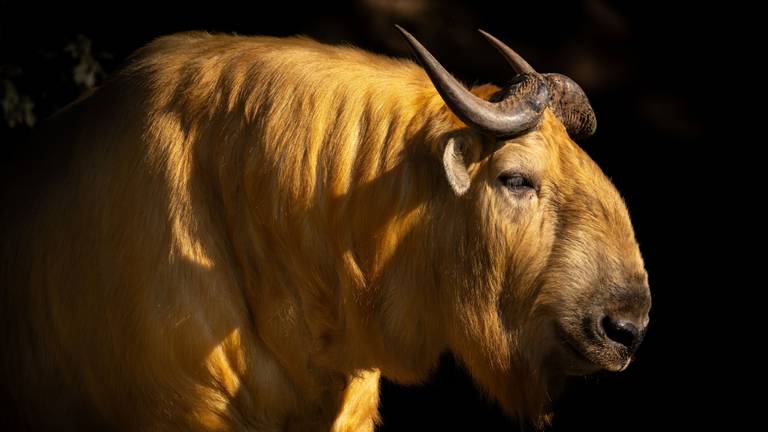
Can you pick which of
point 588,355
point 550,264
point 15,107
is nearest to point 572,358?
point 588,355

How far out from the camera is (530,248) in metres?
2.92

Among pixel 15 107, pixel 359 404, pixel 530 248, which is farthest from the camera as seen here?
pixel 15 107

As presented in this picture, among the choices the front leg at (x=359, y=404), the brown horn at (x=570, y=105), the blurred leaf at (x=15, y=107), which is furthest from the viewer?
the blurred leaf at (x=15, y=107)

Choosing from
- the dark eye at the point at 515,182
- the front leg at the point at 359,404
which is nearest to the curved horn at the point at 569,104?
the dark eye at the point at 515,182

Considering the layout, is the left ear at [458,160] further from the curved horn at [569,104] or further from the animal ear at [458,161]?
the curved horn at [569,104]

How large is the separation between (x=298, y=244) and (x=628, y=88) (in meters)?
2.31

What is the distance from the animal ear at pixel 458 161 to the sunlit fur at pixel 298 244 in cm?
2

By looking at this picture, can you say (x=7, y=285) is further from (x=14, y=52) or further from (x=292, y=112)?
(x=14, y=52)

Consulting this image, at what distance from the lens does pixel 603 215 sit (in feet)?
9.56

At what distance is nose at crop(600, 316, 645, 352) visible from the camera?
2838 millimetres

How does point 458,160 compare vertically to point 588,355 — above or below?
above

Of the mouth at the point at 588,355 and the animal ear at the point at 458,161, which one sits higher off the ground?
the animal ear at the point at 458,161

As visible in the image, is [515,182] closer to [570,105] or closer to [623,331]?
[570,105]

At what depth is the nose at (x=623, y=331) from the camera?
2.84 meters
